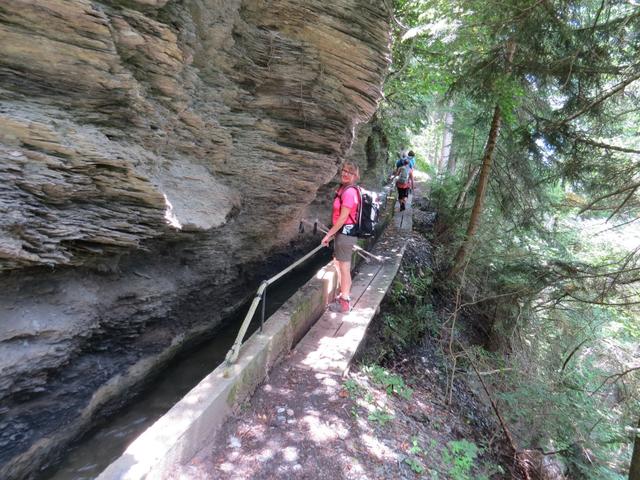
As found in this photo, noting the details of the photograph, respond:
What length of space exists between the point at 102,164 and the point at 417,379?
230 inches

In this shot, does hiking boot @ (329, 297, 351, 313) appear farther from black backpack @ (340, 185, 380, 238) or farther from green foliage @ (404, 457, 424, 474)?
green foliage @ (404, 457, 424, 474)

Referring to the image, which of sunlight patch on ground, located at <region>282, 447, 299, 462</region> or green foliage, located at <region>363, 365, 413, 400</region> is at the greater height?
sunlight patch on ground, located at <region>282, 447, 299, 462</region>

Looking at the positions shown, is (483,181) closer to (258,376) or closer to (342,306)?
(342,306)

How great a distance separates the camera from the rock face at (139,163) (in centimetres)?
426

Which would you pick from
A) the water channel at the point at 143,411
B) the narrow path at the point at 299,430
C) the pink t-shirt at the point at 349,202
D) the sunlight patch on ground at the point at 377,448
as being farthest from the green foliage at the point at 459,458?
the water channel at the point at 143,411

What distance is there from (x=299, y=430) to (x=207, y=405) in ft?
3.20

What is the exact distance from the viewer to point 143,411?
5785mm

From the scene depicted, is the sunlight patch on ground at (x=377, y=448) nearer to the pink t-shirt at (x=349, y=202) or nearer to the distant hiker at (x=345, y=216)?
the distant hiker at (x=345, y=216)

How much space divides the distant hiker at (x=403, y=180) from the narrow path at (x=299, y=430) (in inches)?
345

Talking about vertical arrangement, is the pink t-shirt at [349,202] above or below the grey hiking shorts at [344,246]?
above

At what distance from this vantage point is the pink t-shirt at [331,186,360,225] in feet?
18.3

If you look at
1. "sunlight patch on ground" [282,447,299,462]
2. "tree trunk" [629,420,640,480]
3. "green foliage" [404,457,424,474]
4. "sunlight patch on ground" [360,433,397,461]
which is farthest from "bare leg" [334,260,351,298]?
"tree trunk" [629,420,640,480]

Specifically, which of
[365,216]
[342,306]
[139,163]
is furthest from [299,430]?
→ [139,163]

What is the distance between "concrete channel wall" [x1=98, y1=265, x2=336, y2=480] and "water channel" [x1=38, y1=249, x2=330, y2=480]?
7.60 feet
